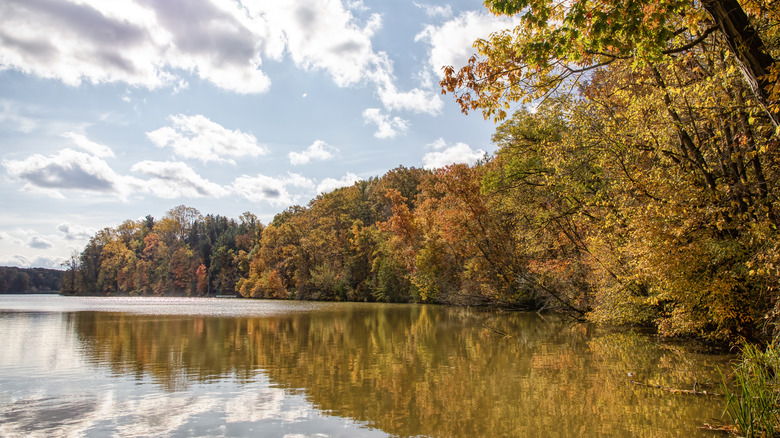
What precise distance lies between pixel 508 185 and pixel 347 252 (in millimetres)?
37739

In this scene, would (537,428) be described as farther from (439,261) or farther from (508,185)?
(439,261)

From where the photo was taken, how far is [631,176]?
12.6 meters

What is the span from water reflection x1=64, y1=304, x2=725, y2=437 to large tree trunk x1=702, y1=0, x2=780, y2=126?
4.35 metres

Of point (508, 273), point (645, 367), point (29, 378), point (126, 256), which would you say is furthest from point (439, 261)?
point (126, 256)

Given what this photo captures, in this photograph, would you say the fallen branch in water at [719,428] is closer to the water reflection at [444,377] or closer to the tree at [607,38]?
the water reflection at [444,377]

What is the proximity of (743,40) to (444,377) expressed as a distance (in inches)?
282

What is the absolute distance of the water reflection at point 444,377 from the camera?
6.61m

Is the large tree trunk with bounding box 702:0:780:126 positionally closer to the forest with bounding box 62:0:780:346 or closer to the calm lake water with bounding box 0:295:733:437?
the forest with bounding box 62:0:780:346

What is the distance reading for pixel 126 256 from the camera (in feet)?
340

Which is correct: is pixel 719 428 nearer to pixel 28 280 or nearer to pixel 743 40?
pixel 743 40

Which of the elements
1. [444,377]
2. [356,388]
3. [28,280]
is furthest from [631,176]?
[28,280]

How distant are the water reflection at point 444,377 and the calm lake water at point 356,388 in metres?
0.04

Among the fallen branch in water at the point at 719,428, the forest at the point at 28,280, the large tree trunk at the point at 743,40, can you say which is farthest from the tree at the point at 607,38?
the forest at the point at 28,280

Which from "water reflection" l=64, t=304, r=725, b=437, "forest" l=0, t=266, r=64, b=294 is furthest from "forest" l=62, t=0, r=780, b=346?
"forest" l=0, t=266, r=64, b=294
